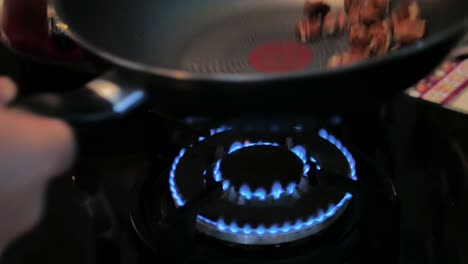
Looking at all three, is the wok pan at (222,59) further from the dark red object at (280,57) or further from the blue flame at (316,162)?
the blue flame at (316,162)

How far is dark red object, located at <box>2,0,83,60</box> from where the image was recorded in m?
0.67

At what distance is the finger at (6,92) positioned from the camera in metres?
0.42

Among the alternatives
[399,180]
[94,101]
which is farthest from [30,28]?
[399,180]

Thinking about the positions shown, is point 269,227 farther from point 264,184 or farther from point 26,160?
point 26,160

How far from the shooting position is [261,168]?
551 mm

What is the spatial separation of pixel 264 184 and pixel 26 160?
0.24 metres

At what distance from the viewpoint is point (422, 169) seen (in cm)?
62

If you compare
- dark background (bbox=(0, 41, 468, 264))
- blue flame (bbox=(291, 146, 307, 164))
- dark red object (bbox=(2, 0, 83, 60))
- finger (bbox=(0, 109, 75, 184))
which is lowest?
dark background (bbox=(0, 41, 468, 264))

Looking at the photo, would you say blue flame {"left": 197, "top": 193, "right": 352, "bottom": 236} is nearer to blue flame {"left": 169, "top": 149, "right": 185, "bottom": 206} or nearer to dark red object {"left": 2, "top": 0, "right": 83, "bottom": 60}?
blue flame {"left": 169, "top": 149, "right": 185, "bottom": 206}

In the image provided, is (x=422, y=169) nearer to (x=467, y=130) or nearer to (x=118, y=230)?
(x=467, y=130)

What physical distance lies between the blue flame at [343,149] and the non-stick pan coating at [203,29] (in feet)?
0.25

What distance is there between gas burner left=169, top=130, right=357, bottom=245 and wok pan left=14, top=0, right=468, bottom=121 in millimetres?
90

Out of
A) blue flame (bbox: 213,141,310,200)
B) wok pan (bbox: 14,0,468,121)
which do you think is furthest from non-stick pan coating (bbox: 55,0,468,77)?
blue flame (bbox: 213,141,310,200)

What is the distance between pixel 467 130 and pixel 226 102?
38 cm
